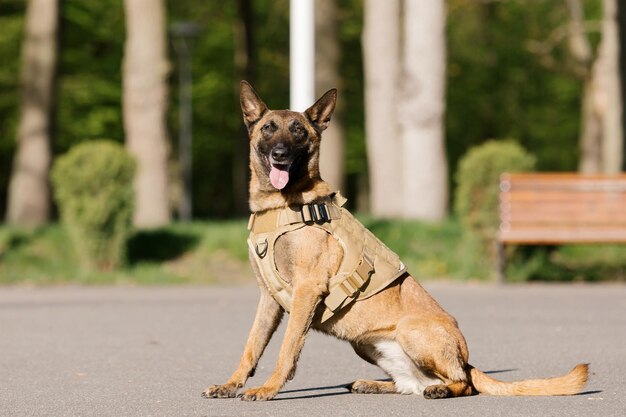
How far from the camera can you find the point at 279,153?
→ 739 cm

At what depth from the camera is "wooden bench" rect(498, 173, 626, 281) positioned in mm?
16625

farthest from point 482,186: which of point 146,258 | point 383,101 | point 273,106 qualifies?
point 273,106

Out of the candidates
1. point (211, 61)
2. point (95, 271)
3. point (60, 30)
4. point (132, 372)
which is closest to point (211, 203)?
point (211, 61)

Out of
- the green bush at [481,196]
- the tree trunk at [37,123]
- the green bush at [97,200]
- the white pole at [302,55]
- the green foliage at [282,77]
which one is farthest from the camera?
the green foliage at [282,77]

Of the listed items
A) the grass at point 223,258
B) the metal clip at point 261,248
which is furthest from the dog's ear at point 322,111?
the grass at point 223,258

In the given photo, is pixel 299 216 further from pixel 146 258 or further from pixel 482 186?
pixel 146 258

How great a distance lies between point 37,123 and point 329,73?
18.6 feet

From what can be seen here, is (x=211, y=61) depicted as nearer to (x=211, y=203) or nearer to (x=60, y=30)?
(x=211, y=203)

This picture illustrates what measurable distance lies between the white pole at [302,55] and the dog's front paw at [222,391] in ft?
33.8

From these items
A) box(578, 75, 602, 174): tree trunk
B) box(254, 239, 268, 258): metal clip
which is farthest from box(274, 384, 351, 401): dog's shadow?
box(578, 75, 602, 174): tree trunk

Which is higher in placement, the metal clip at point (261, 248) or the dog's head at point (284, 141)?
the dog's head at point (284, 141)

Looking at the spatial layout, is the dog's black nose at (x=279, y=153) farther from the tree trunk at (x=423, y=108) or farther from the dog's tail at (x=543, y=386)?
the tree trunk at (x=423, y=108)

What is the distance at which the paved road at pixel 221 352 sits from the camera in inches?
285

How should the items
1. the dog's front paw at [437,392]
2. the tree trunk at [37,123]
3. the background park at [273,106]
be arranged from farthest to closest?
the tree trunk at [37,123], the background park at [273,106], the dog's front paw at [437,392]
